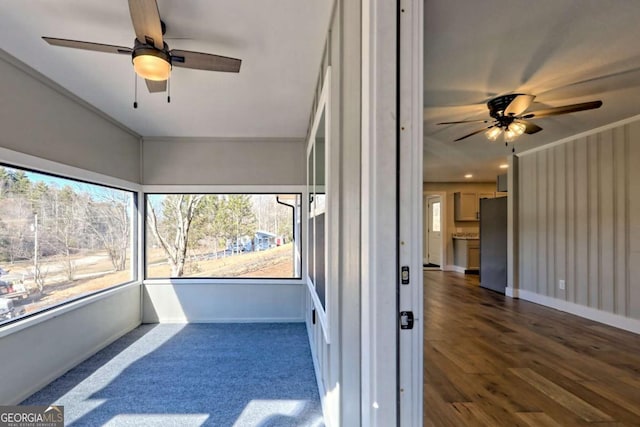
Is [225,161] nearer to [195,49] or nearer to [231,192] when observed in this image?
[231,192]

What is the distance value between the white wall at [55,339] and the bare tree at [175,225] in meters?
0.70

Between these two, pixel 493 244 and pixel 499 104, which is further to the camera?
pixel 493 244

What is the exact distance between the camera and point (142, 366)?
294 centimetres

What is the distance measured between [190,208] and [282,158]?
1.42 m

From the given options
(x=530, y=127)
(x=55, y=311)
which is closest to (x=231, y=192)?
(x=55, y=311)

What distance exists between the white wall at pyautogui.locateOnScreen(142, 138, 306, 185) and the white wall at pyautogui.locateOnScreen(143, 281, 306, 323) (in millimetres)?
1389

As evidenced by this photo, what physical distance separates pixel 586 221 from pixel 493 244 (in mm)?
1727

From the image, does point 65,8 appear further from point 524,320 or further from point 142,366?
point 524,320

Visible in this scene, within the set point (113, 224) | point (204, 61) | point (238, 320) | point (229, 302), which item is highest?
point (204, 61)

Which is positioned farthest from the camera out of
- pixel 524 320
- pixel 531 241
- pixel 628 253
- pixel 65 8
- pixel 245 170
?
pixel 531 241

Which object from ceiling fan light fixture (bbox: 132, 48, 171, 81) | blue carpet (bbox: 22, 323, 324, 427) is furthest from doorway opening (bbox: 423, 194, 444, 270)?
ceiling fan light fixture (bbox: 132, 48, 171, 81)

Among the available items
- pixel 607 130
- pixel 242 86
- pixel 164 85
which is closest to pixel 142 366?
pixel 164 85

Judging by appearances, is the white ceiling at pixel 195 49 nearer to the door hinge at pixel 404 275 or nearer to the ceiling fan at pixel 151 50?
the ceiling fan at pixel 151 50

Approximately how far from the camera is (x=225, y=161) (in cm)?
440
